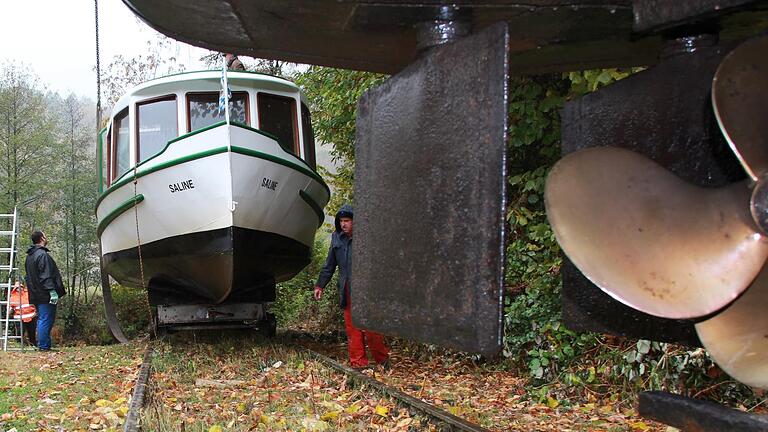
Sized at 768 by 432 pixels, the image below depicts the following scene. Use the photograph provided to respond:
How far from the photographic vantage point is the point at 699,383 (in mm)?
5395

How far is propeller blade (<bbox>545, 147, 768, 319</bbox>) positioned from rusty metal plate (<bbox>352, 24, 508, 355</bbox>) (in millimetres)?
358

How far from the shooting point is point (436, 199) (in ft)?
6.93

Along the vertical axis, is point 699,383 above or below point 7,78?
below

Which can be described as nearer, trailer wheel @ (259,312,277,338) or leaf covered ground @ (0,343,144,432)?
leaf covered ground @ (0,343,144,432)

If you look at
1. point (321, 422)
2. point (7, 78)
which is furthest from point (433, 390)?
point (7, 78)

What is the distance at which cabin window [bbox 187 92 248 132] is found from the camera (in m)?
9.52

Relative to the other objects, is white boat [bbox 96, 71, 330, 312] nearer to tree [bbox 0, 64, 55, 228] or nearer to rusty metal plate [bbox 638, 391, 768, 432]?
rusty metal plate [bbox 638, 391, 768, 432]

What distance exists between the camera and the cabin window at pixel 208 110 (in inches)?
375

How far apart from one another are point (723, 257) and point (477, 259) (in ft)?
2.22

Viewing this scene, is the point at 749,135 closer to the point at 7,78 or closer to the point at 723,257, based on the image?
the point at 723,257

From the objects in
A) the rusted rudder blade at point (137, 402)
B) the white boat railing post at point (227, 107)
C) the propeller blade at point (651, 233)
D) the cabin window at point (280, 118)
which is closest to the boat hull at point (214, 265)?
the white boat railing post at point (227, 107)

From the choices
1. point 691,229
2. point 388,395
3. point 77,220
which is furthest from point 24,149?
point 691,229

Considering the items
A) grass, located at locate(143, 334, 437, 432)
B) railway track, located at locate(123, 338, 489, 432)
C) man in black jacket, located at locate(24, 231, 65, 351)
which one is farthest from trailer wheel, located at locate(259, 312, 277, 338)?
man in black jacket, located at locate(24, 231, 65, 351)

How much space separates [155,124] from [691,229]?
8.51 metres
